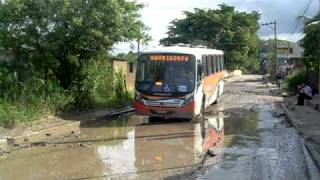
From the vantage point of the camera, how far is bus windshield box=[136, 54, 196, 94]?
21469 mm

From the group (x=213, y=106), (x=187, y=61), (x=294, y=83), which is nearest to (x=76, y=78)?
(x=187, y=61)

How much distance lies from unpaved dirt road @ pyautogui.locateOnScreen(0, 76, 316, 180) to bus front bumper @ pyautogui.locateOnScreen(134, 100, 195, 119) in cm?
34

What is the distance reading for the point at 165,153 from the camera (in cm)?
1413

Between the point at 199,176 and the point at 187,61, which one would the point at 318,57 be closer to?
the point at 187,61

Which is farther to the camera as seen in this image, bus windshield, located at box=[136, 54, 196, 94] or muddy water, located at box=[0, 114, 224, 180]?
bus windshield, located at box=[136, 54, 196, 94]

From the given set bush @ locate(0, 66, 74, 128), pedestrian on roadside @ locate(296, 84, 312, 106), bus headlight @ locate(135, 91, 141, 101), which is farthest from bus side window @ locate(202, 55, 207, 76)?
pedestrian on roadside @ locate(296, 84, 312, 106)

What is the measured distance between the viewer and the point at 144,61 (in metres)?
21.9

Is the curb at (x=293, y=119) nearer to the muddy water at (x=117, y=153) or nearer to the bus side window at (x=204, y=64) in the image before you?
the muddy water at (x=117, y=153)

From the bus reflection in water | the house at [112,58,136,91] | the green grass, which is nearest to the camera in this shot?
the bus reflection in water

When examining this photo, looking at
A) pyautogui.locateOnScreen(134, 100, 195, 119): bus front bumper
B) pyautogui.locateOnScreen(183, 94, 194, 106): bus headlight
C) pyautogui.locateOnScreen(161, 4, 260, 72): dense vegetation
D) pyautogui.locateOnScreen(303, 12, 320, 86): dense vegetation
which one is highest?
pyautogui.locateOnScreen(161, 4, 260, 72): dense vegetation

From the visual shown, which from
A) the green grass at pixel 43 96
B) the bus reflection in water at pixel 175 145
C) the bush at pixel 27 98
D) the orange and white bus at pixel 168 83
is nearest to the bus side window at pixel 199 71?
the orange and white bus at pixel 168 83

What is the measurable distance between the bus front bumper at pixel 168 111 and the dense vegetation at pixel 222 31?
59.4 metres

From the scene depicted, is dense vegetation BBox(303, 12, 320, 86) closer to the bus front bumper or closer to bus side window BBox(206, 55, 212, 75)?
bus side window BBox(206, 55, 212, 75)

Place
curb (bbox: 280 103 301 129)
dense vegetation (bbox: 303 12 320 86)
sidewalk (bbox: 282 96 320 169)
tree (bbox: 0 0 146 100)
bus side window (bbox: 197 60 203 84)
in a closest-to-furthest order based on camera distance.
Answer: sidewalk (bbox: 282 96 320 169)
curb (bbox: 280 103 301 129)
tree (bbox: 0 0 146 100)
bus side window (bbox: 197 60 203 84)
dense vegetation (bbox: 303 12 320 86)
